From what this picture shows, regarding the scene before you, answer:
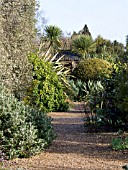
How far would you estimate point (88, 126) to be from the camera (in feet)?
30.8

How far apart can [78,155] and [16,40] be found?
4629mm

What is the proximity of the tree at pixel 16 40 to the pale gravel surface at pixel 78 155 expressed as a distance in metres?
2.13

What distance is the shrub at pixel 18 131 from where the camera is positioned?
6.61 meters

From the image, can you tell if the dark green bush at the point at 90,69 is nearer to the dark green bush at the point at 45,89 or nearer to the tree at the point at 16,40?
the dark green bush at the point at 45,89

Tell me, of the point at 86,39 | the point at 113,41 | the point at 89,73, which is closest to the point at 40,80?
the point at 89,73

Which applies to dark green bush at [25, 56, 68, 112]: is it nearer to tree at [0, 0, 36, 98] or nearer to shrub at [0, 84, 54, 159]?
tree at [0, 0, 36, 98]

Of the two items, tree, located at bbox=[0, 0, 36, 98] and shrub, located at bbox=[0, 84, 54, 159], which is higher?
tree, located at bbox=[0, 0, 36, 98]

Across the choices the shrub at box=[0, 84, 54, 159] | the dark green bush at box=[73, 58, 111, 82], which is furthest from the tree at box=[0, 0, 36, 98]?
the dark green bush at box=[73, 58, 111, 82]

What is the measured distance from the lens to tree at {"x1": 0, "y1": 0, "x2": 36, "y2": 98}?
9.84m

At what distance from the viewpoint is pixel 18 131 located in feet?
21.6

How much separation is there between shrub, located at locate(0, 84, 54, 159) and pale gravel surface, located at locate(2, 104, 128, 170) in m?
0.18

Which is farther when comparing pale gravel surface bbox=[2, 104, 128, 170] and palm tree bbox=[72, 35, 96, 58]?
palm tree bbox=[72, 35, 96, 58]

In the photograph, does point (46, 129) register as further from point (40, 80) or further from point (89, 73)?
point (89, 73)

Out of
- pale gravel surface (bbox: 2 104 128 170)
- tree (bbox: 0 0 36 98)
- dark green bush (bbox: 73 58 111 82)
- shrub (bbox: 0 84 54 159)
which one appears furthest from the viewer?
dark green bush (bbox: 73 58 111 82)
